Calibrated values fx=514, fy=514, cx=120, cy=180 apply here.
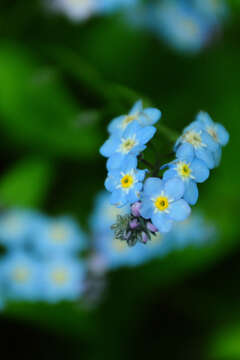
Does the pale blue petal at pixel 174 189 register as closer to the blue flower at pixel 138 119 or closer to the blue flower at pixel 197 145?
the blue flower at pixel 197 145

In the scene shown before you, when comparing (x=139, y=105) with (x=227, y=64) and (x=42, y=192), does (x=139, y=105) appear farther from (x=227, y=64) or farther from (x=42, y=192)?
(x=227, y=64)

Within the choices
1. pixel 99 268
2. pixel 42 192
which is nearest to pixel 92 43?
pixel 42 192

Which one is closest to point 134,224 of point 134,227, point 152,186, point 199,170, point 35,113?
point 134,227

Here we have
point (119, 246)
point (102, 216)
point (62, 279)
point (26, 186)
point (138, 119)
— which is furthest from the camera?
point (26, 186)

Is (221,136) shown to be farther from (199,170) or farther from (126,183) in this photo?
(126,183)

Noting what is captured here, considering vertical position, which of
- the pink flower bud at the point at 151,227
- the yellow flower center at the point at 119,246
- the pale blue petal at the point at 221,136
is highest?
the yellow flower center at the point at 119,246

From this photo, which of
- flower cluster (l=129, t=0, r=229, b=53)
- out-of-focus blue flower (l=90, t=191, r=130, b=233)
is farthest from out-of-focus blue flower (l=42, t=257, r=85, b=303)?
flower cluster (l=129, t=0, r=229, b=53)

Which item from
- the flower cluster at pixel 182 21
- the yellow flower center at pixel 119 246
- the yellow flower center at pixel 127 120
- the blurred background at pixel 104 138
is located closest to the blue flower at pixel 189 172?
the yellow flower center at pixel 127 120
